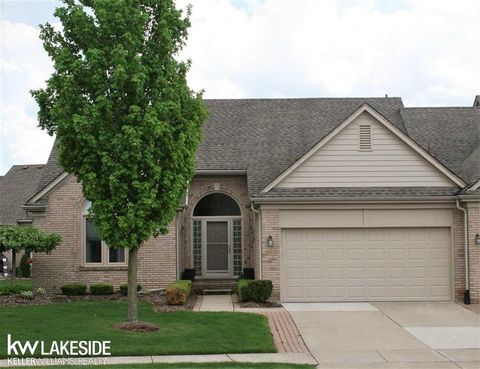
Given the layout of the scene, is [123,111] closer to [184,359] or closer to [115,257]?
[184,359]

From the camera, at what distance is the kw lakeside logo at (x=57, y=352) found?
1073cm

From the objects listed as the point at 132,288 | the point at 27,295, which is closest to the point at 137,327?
the point at 132,288

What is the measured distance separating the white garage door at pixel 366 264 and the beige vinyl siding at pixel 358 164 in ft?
4.59

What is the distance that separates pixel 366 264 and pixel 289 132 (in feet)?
22.6

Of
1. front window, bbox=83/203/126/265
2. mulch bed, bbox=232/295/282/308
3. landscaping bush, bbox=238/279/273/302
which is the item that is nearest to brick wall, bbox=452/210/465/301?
mulch bed, bbox=232/295/282/308

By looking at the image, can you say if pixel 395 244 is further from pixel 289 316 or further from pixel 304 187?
pixel 289 316

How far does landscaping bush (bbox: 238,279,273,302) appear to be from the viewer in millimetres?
17344

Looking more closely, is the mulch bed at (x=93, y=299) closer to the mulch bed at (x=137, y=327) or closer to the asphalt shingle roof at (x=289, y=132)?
the mulch bed at (x=137, y=327)

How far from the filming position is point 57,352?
11273mm

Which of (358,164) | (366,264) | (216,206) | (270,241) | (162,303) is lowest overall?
(162,303)

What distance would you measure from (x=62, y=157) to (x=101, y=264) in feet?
24.8

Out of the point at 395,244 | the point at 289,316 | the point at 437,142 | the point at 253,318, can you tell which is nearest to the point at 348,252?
the point at 395,244

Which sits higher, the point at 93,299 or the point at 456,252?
the point at 456,252

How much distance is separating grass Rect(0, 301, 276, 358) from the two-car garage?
354 cm
